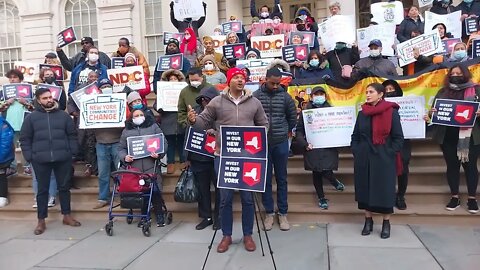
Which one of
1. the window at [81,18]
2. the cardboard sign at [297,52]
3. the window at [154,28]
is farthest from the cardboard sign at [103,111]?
the window at [81,18]

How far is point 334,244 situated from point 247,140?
175 cm

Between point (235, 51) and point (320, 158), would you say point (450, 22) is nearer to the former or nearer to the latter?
point (235, 51)

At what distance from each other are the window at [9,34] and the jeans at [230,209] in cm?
1483

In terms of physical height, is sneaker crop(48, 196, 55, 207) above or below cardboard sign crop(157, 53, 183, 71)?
below

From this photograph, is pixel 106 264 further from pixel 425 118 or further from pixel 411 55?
pixel 411 55

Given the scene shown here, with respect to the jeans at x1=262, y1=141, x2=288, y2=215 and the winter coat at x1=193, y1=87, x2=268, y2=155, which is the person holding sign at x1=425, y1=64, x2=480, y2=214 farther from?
the winter coat at x1=193, y1=87, x2=268, y2=155

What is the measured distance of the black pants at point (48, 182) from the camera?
6.59 meters

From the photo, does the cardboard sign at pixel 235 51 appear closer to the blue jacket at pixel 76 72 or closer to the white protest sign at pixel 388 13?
the blue jacket at pixel 76 72

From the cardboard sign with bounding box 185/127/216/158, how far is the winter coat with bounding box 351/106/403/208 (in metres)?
1.94

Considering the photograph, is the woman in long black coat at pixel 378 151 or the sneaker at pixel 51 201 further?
the sneaker at pixel 51 201

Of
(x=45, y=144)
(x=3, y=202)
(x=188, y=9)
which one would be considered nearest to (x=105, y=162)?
(x=45, y=144)

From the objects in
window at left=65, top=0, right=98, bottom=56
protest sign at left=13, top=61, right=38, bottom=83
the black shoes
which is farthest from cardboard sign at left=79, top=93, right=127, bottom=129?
window at left=65, top=0, right=98, bottom=56

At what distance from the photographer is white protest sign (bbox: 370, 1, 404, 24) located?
10.1 meters

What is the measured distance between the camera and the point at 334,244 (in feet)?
18.2
